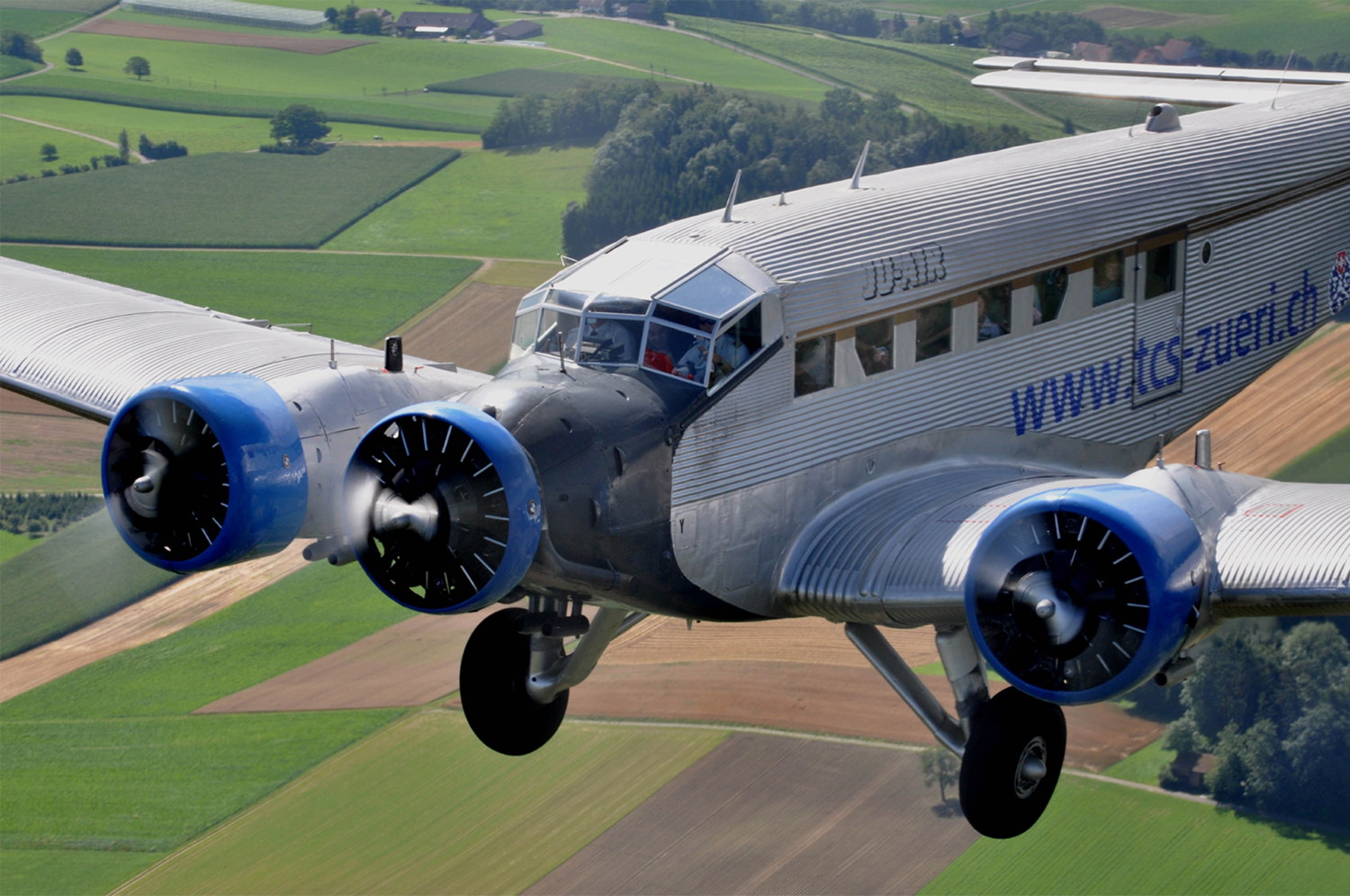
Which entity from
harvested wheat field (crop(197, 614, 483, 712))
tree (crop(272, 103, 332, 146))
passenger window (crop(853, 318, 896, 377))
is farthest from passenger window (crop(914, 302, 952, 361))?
tree (crop(272, 103, 332, 146))

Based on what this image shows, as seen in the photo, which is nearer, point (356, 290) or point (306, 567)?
point (306, 567)

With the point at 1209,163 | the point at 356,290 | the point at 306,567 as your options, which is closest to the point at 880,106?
the point at 356,290

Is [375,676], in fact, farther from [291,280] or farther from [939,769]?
[291,280]

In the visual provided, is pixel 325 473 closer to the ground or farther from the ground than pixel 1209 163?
closer to the ground

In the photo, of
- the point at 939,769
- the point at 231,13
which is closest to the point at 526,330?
the point at 939,769

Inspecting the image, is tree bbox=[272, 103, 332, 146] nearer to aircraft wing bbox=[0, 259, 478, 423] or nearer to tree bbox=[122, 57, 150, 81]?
tree bbox=[122, 57, 150, 81]

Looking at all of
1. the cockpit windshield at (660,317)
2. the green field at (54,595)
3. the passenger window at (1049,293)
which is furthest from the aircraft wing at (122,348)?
the green field at (54,595)

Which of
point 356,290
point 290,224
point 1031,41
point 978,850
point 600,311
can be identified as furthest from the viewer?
point 1031,41

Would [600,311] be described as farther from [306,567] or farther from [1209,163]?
[306,567]
